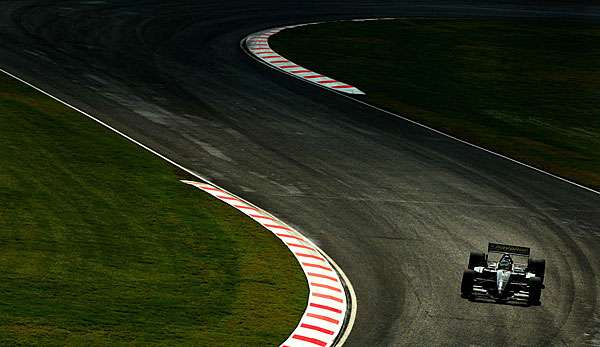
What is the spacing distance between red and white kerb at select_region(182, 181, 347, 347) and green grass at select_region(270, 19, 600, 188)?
11.2m

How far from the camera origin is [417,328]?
2036 centimetres

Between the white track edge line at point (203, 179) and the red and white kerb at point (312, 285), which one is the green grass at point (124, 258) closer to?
the red and white kerb at point (312, 285)

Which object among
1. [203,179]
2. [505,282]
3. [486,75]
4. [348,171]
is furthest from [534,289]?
[486,75]

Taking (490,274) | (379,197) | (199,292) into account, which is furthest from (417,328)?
(379,197)

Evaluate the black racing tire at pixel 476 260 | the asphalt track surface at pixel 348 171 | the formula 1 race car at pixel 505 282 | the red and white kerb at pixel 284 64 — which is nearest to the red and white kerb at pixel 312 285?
the asphalt track surface at pixel 348 171

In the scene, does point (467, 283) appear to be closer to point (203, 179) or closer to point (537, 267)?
point (537, 267)

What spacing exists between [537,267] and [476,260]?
126cm

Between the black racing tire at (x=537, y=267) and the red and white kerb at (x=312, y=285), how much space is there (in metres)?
3.92

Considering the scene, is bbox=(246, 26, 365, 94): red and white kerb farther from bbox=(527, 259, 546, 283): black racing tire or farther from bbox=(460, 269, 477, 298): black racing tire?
bbox=(460, 269, 477, 298): black racing tire

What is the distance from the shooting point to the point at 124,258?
2227 centimetres

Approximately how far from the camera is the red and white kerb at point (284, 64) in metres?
42.4

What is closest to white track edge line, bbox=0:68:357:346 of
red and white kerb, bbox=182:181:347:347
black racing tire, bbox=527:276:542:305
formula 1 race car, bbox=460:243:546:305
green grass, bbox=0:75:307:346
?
red and white kerb, bbox=182:181:347:347

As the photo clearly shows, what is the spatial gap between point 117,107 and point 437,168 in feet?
36.0

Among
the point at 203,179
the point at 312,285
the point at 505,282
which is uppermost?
the point at 505,282
